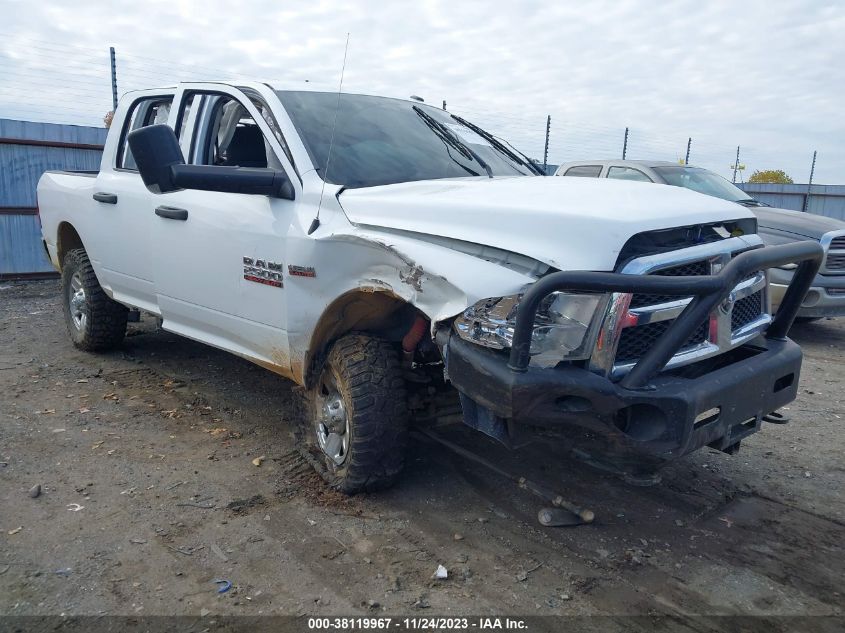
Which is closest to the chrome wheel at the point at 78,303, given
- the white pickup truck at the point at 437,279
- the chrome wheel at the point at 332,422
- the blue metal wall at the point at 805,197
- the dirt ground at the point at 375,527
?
the white pickup truck at the point at 437,279

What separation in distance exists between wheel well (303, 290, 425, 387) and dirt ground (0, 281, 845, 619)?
0.76 meters

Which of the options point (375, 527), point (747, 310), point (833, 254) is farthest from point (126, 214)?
point (833, 254)

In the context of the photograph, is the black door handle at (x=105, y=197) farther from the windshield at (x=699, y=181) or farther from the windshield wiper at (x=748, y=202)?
the windshield wiper at (x=748, y=202)

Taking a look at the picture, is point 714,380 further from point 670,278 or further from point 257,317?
point 257,317

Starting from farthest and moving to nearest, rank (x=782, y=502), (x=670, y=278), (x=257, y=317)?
(x=257, y=317) < (x=782, y=502) < (x=670, y=278)

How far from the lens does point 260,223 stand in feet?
12.5

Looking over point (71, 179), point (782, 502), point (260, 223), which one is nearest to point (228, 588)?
point (260, 223)

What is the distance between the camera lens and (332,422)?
11.8ft

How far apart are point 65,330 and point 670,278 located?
6440 millimetres

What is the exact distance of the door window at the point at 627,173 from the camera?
7.91 metres

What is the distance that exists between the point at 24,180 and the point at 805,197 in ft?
63.5

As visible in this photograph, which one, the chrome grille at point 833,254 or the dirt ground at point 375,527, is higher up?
the chrome grille at point 833,254

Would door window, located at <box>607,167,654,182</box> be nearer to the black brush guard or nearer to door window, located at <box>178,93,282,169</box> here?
door window, located at <box>178,93,282,169</box>

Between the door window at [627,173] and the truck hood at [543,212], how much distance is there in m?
4.67
